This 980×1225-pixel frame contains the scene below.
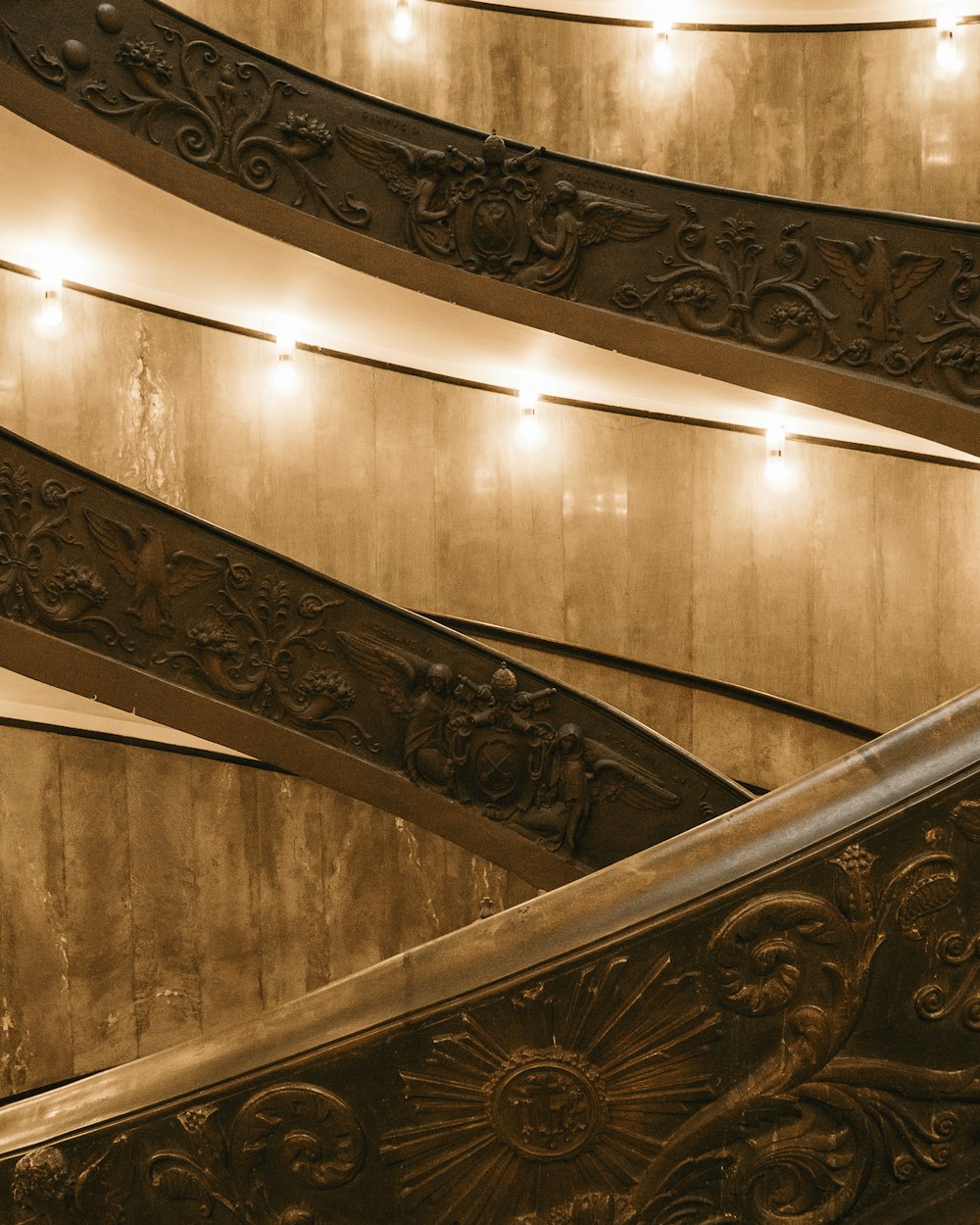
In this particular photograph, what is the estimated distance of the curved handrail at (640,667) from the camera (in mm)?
8258

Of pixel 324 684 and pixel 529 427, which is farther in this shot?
pixel 529 427

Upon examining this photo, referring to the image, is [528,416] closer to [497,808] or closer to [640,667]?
[640,667]

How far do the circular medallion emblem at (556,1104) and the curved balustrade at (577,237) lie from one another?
4.77 metres

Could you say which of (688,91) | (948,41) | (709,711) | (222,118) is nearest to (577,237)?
(222,118)

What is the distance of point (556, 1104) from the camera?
1663 millimetres

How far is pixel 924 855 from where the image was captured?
5.25ft

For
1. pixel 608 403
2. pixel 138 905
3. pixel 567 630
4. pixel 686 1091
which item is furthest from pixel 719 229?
pixel 138 905

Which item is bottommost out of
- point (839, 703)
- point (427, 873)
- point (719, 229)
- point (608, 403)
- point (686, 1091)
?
point (686, 1091)

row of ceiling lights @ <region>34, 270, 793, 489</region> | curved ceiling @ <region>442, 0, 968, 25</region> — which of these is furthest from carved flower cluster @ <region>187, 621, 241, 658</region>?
curved ceiling @ <region>442, 0, 968, 25</region>

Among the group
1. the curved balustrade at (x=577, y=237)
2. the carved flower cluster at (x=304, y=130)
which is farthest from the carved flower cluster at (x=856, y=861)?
the carved flower cluster at (x=304, y=130)

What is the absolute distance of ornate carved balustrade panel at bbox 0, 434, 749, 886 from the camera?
17.6 feet

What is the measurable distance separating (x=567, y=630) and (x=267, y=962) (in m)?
3.09

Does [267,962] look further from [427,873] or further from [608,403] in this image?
[608,403]

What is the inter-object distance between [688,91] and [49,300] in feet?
15.3
